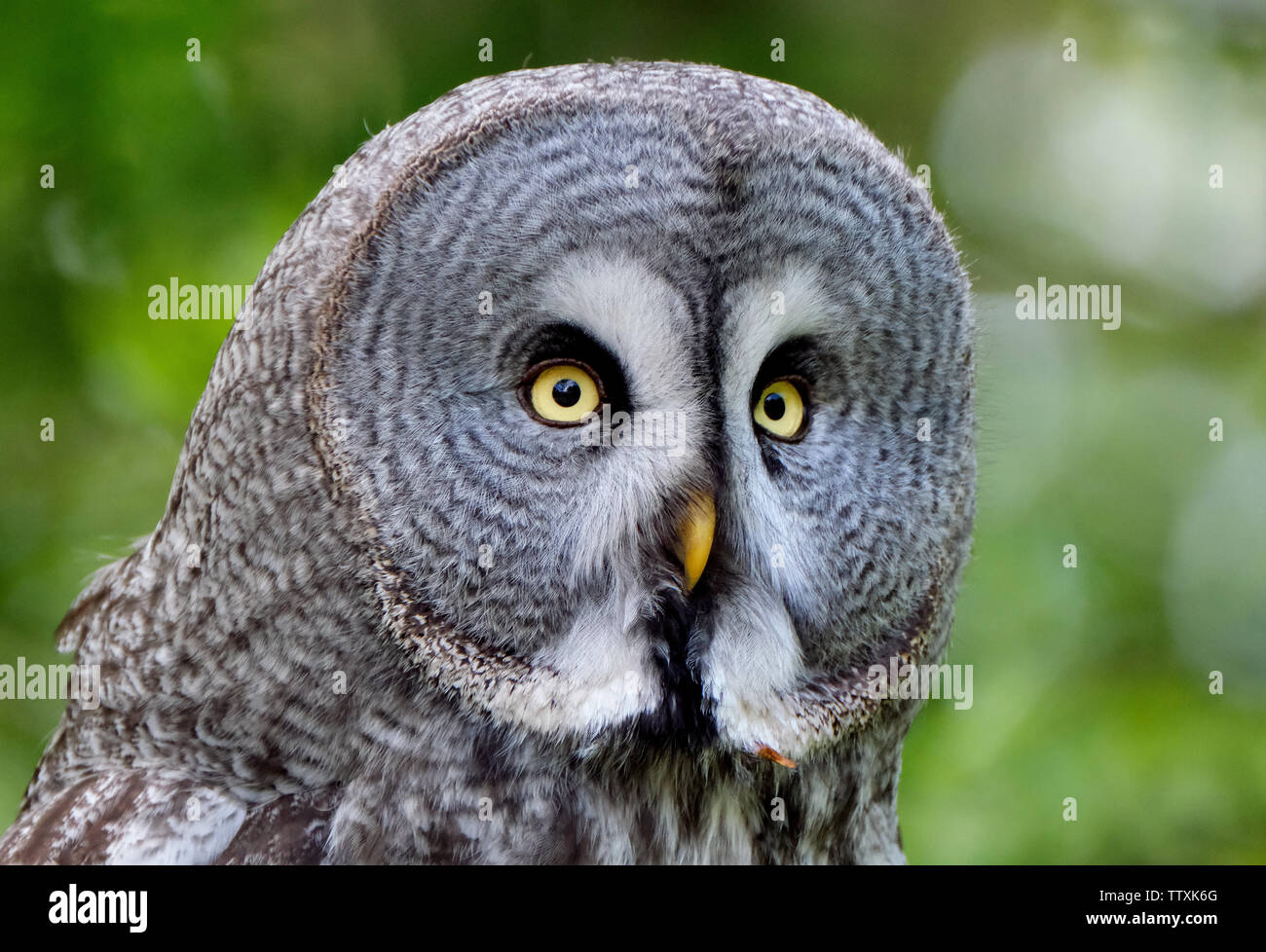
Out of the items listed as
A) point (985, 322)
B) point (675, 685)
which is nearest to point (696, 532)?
point (675, 685)

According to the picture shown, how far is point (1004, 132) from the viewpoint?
10.2ft

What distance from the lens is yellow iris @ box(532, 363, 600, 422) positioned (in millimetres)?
1471

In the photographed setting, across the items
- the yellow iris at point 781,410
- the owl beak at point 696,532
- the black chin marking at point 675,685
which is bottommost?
the black chin marking at point 675,685

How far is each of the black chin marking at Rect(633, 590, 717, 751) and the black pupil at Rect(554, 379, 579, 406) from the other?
27 centimetres

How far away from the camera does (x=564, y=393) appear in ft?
4.83

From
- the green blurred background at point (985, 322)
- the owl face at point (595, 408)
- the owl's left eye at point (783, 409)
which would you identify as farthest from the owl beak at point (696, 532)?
the green blurred background at point (985, 322)

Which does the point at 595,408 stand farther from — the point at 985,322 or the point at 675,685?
the point at 985,322

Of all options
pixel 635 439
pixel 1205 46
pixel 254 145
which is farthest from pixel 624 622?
pixel 1205 46

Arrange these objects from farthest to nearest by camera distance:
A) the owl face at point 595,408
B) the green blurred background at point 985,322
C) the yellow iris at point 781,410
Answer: the green blurred background at point 985,322 → the yellow iris at point 781,410 → the owl face at point 595,408

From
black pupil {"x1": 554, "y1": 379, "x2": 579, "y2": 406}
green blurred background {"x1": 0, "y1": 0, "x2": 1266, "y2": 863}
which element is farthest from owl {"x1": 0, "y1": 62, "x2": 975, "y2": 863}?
green blurred background {"x1": 0, "y1": 0, "x2": 1266, "y2": 863}

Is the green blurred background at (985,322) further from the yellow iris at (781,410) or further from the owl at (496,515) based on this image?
the owl at (496,515)

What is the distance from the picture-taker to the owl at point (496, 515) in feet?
4.72

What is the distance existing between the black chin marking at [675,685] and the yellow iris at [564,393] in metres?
0.25
